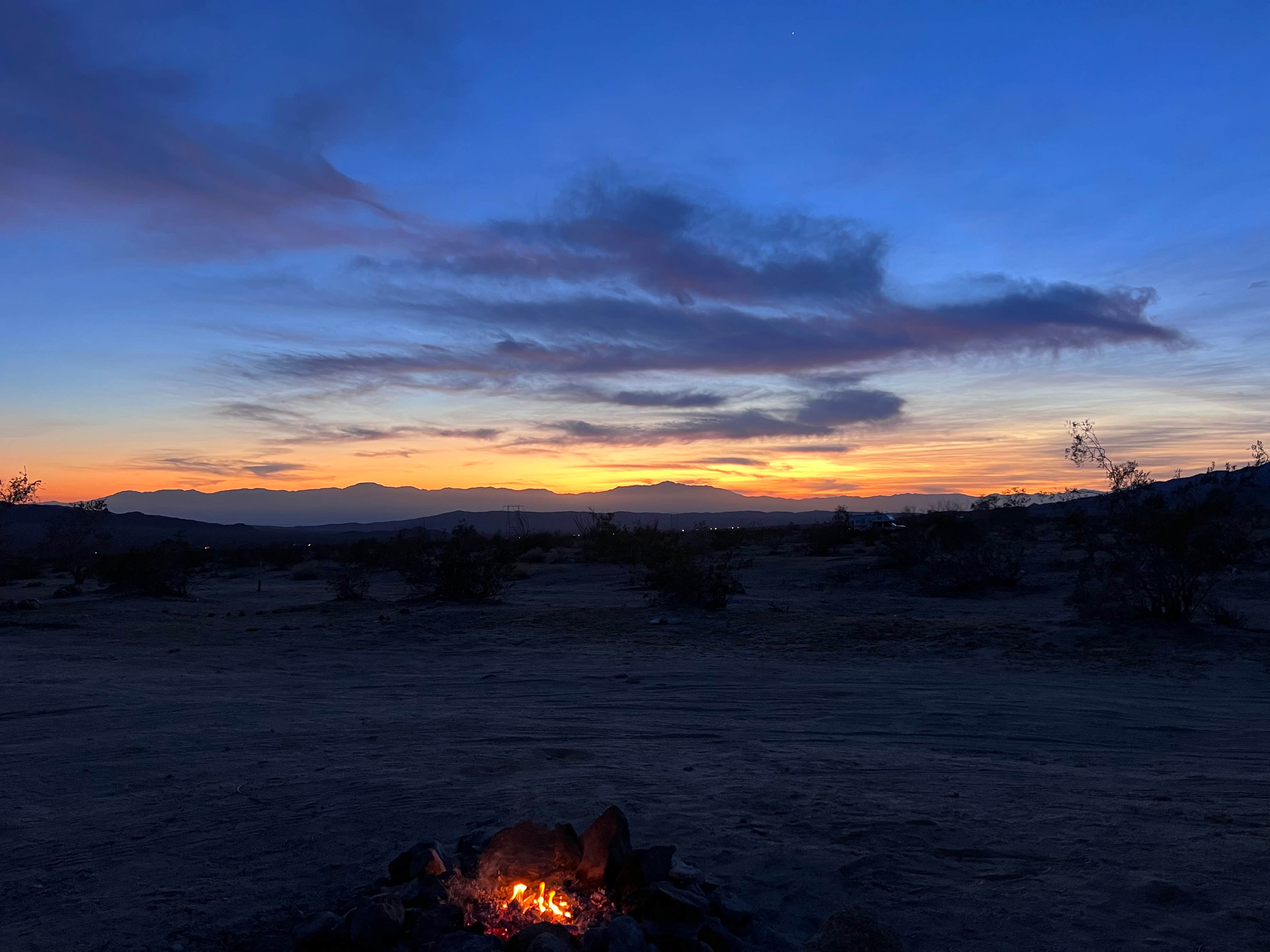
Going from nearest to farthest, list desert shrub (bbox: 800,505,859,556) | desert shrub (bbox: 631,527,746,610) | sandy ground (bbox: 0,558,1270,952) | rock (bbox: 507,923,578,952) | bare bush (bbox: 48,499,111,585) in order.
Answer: rock (bbox: 507,923,578,952) → sandy ground (bbox: 0,558,1270,952) → desert shrub (bbox: 631,527,746,610) → bare bush (bbox: 48,499,111,585) → desert shrub (bbox: 800,505,859,556)

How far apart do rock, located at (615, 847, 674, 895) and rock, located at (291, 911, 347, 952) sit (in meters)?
1.30

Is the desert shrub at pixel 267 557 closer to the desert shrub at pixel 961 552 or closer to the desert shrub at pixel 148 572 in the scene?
the desert shrub at pixel 148 572

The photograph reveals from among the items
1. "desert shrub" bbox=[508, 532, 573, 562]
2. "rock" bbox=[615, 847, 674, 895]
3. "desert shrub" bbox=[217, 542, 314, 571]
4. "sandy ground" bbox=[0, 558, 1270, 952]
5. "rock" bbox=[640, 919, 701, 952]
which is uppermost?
"desert shrub" bbox=[508, 532, 573, 562]

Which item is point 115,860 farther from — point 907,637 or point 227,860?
point 907,637

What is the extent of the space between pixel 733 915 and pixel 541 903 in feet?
3.07

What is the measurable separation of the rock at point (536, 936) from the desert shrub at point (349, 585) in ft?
64.3

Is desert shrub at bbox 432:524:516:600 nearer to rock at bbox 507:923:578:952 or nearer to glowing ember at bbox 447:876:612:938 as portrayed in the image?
glowing ember at bbox 447:876:612:938

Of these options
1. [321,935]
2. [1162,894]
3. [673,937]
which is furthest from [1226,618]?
[321,935]

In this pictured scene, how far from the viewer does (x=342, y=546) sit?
51688mm

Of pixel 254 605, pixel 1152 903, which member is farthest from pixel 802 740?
pixel 254 605

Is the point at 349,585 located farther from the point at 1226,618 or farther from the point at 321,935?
the point at 321,935

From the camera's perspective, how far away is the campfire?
397 centimetres

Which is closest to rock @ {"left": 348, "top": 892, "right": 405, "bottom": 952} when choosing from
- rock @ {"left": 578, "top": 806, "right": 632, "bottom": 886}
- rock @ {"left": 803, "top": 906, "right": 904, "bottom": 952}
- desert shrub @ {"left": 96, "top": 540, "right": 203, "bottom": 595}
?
rock @ {"left": 578, "top": 806, "right": 632, "bottom": 886}

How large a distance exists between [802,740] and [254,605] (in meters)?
19.7
